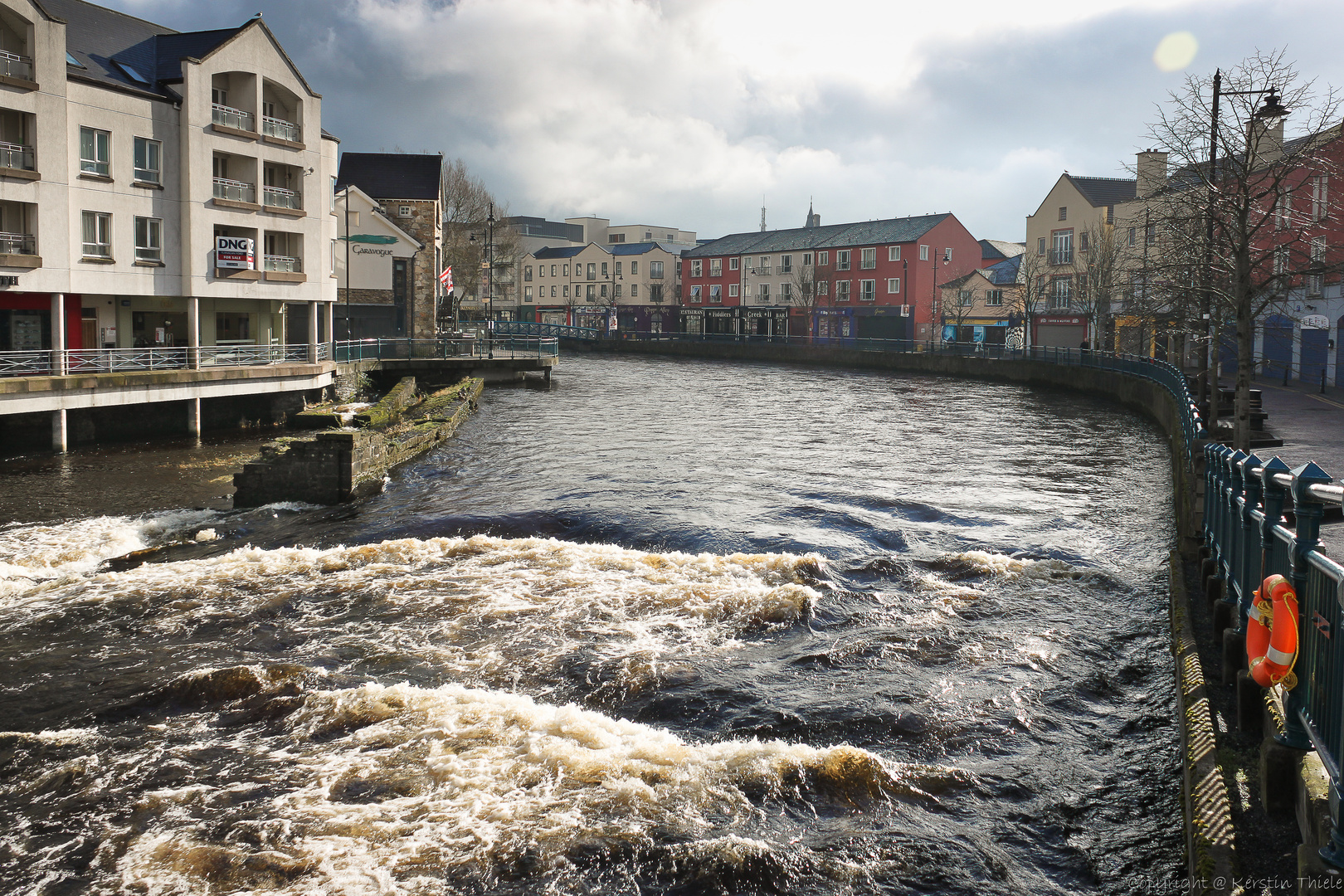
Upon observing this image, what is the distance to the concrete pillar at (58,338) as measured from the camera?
2542 centimetres

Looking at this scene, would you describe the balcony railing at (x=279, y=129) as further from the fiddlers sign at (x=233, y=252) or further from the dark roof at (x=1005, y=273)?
the dark roof at (x=1005, y=273)

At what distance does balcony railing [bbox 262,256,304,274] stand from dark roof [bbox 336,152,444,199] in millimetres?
30472

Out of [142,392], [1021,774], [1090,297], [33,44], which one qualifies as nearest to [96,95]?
[33,44]

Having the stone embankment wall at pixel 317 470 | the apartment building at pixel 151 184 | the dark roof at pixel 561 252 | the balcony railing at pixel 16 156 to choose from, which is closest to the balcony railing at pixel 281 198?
the apartment building at pixel 151 184

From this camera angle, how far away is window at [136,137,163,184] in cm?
3014

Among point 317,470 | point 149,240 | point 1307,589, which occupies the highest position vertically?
point 149,240

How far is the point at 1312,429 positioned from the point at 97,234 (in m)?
34.2

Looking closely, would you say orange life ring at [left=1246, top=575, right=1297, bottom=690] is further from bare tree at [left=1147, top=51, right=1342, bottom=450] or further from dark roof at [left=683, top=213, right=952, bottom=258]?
dark roof at [left=683, top=213, right=952, bottom=258]

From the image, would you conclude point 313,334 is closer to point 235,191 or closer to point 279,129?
point 235,191

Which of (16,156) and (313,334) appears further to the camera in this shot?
(313,334)

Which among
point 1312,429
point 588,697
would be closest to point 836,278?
point 1312,429

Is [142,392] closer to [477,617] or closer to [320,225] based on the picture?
[320,225]

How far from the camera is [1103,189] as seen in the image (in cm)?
7044

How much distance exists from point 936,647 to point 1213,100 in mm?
16497
